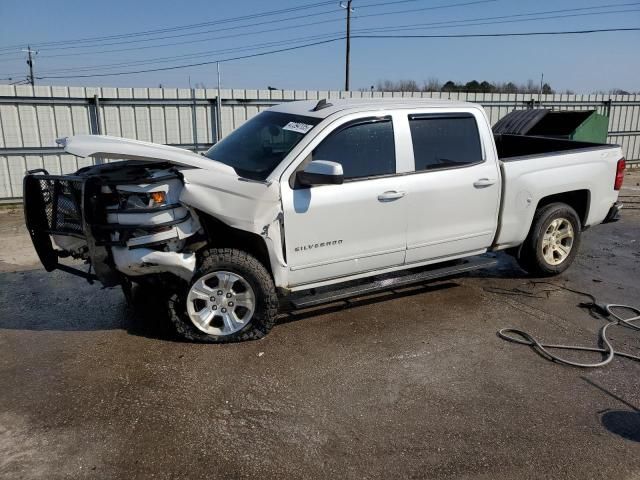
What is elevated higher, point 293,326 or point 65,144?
point 65,144

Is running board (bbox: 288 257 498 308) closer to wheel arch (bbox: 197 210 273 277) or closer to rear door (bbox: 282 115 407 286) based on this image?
rear door (bbox: 282 115 407 286)

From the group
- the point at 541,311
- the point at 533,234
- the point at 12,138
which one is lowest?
the point at 541,311

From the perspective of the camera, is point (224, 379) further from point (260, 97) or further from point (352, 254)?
point (260, 97)

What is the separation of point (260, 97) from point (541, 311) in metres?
8.95

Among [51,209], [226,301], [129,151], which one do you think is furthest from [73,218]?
[226,301]

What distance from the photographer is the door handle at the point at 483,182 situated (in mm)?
5367

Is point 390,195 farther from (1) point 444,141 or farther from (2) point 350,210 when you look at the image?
(1) point 444,141


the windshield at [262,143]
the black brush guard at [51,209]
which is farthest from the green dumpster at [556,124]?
the black brush guard at [51,209]

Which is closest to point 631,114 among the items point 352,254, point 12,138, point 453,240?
point 453,240

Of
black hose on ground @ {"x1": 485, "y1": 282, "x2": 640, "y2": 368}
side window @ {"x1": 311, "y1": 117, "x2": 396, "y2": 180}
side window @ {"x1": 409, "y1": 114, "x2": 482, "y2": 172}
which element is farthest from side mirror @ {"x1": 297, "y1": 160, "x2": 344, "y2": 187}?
black hose on ground @ {"x1": 485, "y1": 282, "x2": 640, "y2": 368}

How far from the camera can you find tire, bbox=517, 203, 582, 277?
6055 mm

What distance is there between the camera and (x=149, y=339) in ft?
15.4

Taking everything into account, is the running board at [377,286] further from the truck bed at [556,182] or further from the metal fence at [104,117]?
the metal fence at [104,117]

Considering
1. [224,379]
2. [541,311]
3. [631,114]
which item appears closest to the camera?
[224,379]
